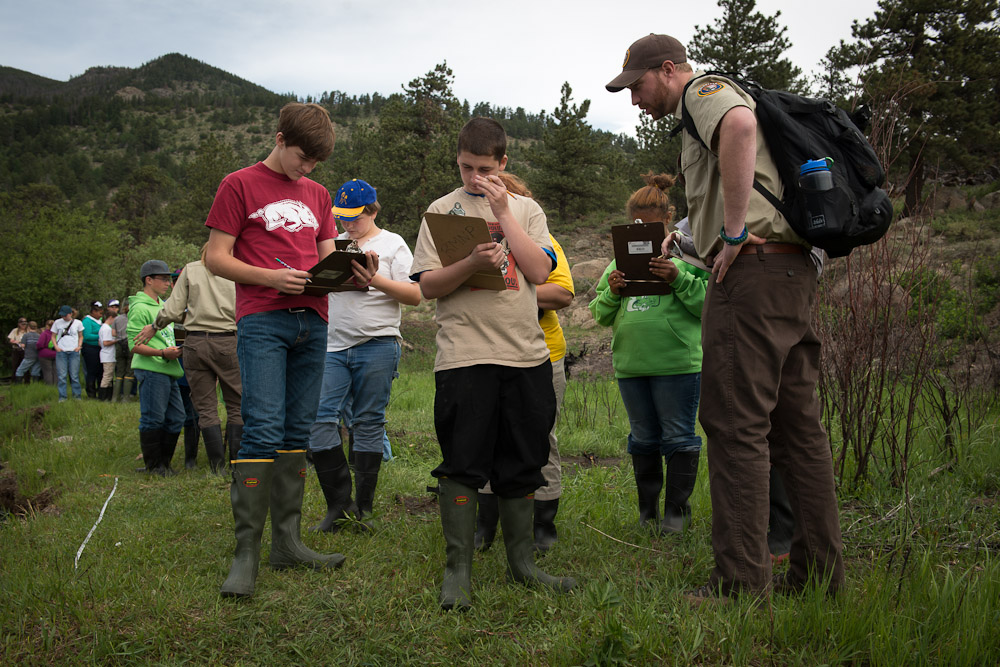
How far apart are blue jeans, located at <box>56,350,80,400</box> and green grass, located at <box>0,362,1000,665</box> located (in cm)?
1253

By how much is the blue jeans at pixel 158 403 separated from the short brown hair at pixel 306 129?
4162 millimetres

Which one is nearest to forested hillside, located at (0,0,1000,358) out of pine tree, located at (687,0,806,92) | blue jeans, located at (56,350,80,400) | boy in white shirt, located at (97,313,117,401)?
pine tree, located at (687,0,806,92)

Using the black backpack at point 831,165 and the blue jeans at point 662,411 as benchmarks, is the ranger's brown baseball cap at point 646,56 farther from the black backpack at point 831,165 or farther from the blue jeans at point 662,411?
the blue jeans at point 662,411

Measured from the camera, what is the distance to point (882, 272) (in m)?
4.05

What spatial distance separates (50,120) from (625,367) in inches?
7053

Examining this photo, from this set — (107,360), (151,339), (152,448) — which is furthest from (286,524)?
(107,360)

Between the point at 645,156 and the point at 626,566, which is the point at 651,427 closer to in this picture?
the point at 626,566

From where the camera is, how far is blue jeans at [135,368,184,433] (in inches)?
252

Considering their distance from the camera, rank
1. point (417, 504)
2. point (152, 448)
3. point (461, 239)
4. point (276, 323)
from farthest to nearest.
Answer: point (152, 448) < point (417, 504) < point (276, 323) < point (461, 239)

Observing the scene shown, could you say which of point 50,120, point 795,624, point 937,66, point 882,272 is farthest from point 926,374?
point 50,120

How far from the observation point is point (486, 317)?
2936mm

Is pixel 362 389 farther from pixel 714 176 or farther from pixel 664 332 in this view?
pixel 714 176

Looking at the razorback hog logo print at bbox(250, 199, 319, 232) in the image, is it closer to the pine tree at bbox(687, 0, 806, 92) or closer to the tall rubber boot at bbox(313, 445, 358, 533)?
the tall rubber boot at bbox(313, 445, 358, 533)

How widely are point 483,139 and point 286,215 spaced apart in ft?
3.56
